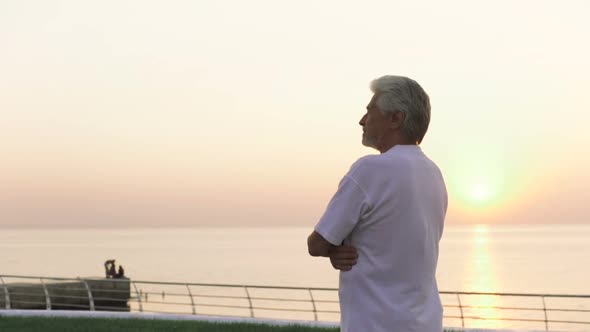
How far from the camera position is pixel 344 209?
2635 mm

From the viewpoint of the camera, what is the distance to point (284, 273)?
359 feet

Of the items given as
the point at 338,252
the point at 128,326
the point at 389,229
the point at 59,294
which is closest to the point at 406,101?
the point at 389,229

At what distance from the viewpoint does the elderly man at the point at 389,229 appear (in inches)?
104

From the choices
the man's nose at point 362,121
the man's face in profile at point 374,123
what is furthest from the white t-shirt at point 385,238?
the man's nose at point 362,121

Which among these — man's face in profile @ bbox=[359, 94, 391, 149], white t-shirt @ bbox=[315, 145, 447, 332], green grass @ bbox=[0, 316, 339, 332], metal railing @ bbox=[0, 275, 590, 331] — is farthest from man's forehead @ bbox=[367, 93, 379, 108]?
metal railing @ bbox=[0, 275, 590, 331]

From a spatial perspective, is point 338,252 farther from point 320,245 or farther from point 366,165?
point 366,165

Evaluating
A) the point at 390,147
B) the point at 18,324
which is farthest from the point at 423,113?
the point at 18,324

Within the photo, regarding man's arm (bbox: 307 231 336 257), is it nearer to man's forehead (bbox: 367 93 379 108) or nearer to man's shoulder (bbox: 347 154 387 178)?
man's shoulder (bbox: 347 154 387 178)

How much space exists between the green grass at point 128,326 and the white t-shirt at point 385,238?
985 cm

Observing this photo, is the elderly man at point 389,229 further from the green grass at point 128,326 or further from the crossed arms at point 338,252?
the green grass at point 128,326

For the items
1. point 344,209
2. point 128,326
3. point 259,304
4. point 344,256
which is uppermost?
point 344,209

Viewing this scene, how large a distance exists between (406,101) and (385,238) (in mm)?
487

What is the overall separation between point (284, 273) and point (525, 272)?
32.3 meters

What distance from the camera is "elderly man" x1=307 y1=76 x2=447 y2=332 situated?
8.70ft
